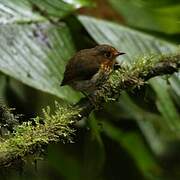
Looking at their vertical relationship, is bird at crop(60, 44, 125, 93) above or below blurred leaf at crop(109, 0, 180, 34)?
above

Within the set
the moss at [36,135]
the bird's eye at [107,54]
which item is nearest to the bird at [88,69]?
the bird's eye at [107,54]

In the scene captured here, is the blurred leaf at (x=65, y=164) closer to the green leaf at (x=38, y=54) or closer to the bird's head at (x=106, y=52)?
the green leaf at (x=38, y=54)

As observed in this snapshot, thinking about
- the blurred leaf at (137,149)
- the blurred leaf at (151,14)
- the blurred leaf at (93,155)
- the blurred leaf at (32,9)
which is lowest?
the blurred leaf at (137,149)

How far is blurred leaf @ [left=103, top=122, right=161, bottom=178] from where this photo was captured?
108 inches

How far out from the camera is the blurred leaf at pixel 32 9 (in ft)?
6.80

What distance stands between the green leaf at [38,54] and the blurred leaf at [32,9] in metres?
0.03

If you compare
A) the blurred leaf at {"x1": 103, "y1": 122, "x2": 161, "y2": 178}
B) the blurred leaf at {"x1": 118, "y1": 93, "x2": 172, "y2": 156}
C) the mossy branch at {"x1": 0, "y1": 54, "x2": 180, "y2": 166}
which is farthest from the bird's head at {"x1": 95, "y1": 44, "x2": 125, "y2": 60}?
the blurred leaf at {"x1": 103, "y1": 122, "x2": 161, "y2": 178}

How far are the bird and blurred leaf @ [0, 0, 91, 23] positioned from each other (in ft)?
1.60

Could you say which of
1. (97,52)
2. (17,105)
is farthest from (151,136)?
(97,52)

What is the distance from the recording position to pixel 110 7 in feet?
8.98

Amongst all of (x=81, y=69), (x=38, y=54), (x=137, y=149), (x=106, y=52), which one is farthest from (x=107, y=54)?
(x=137, y=149)

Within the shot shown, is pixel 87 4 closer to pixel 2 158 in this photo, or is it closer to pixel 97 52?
pixel 97 52

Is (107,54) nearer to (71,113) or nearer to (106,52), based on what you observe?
(106,52)

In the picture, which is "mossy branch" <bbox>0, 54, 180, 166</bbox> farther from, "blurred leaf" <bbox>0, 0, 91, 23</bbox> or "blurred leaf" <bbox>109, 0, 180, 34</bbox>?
"blurred leaf" <bbox>109, 0, 180, 34</bbox>
